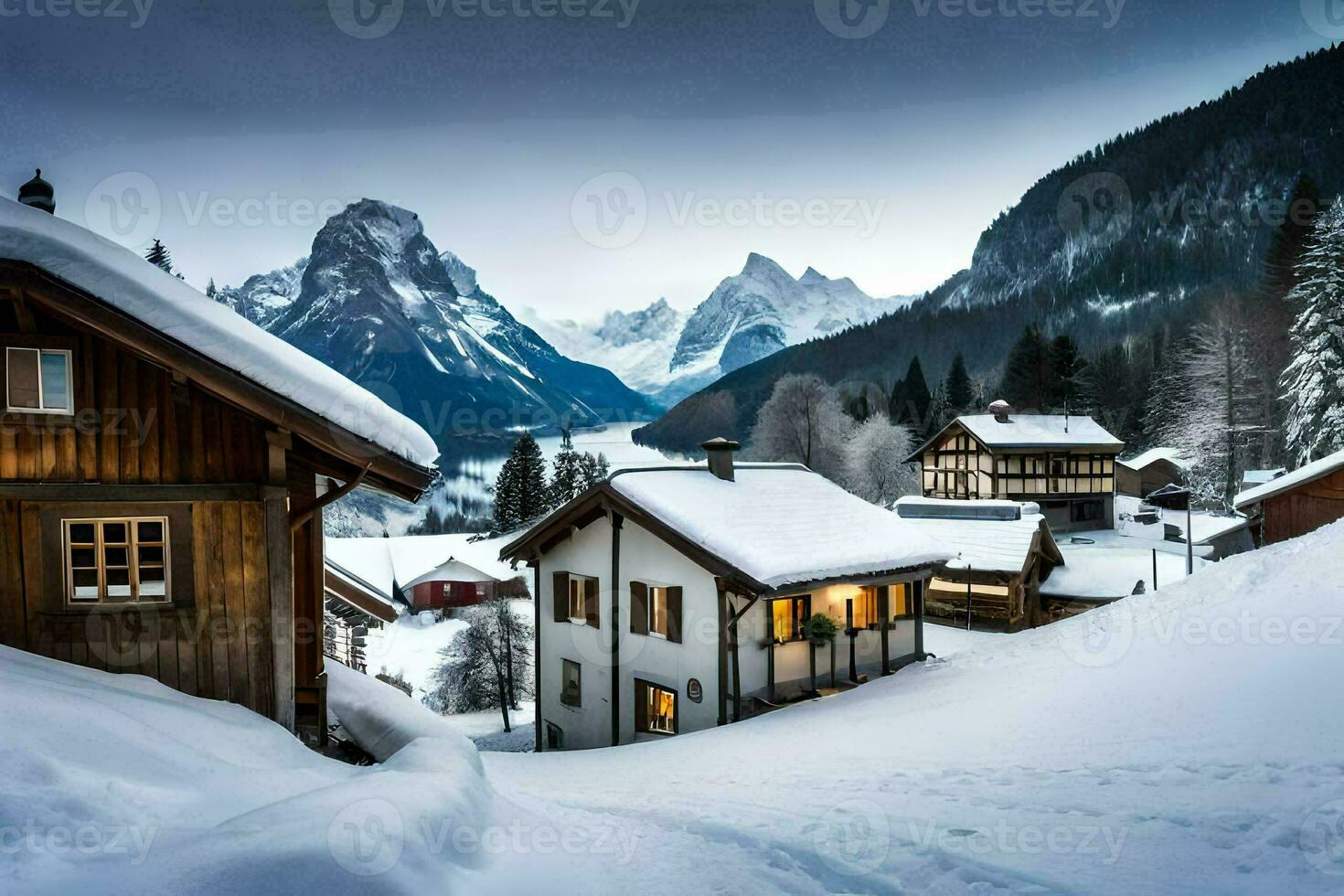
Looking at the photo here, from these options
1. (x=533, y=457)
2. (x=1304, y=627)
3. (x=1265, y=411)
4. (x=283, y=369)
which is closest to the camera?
(x=283, y=369)

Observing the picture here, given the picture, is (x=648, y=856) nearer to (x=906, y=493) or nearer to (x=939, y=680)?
(x=939, y=680)

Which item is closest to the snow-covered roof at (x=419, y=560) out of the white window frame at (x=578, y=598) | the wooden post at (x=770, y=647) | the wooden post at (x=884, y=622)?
the white window frame at (x=578, y=598)

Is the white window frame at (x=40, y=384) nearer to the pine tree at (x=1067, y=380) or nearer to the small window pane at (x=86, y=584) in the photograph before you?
the small window pane at (x=86, y=584)

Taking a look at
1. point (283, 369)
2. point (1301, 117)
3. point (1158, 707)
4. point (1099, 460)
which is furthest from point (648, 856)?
point (1301, 117)

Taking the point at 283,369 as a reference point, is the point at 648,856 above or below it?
below

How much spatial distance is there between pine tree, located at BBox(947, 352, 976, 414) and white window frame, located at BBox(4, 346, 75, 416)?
71.0 metres

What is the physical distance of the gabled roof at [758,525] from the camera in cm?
1484

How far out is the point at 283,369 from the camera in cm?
759

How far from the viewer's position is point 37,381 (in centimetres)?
759

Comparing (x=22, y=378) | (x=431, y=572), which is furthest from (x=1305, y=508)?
(x=431, y=572)

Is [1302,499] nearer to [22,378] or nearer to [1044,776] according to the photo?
[1044,776]

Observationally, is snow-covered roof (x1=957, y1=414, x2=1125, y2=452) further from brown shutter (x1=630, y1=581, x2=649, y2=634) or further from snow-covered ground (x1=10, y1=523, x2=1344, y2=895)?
snow-covered ground (x1=10, y1=523, x2=1344, y2=895)

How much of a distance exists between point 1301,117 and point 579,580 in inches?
6143

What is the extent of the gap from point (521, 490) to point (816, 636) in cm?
4406
